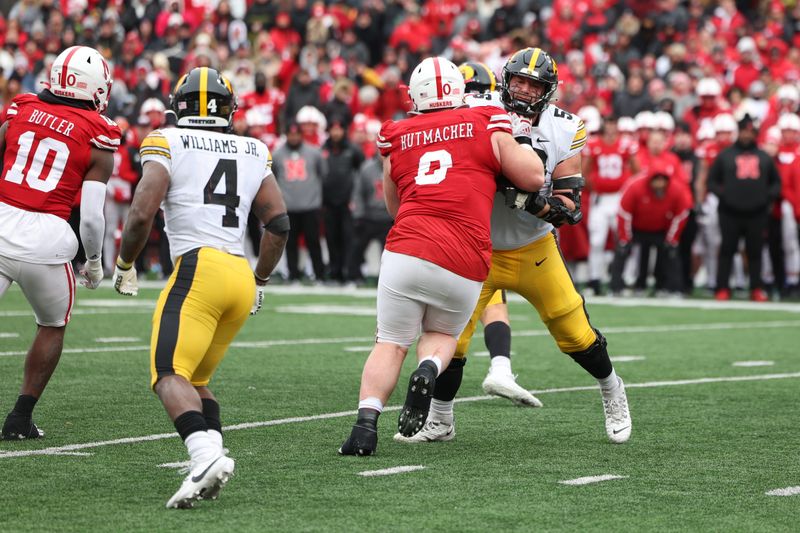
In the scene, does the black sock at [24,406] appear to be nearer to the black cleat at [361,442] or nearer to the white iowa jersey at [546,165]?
the black cleat at [361,442]

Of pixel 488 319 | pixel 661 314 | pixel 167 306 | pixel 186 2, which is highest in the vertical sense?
pixel 186 2

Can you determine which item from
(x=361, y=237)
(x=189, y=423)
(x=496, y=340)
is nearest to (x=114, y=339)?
(x=496, y=340)

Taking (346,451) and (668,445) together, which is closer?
(346,451)

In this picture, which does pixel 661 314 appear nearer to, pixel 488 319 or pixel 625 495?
pixel 488 319

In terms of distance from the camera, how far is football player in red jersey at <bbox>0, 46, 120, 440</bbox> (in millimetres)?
6266

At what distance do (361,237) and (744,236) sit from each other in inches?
186

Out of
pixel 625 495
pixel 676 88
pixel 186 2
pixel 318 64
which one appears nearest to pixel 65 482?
pixel 625 495

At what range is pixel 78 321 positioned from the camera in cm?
1231

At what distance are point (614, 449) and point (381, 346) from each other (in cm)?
121

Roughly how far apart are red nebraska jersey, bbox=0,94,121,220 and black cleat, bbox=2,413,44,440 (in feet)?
3.11

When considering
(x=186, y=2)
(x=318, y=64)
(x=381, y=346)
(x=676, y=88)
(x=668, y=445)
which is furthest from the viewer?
(x=186, y=2)

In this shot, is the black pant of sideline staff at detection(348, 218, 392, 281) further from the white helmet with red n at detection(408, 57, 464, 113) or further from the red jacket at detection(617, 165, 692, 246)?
the white helmet with red n at detection(408, 57, 464, 113)

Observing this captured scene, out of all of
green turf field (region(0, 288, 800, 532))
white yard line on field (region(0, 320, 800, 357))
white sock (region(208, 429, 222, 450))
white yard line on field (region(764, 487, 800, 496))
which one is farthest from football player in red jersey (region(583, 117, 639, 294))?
white sock (region(208, 429, 222, 450))

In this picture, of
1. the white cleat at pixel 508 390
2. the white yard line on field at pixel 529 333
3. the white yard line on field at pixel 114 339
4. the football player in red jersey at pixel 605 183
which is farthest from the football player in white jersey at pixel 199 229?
the football player in red jersey at pixel 605 183
